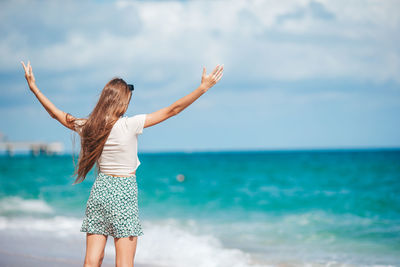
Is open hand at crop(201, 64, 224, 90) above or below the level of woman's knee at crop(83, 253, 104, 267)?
above

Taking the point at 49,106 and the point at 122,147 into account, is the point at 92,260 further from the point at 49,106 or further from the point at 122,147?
the point at 49,106

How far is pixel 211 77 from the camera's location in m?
3.17

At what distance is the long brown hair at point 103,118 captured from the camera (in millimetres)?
3129

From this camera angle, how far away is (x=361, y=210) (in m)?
14.8

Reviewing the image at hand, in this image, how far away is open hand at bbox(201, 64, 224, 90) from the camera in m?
3.15

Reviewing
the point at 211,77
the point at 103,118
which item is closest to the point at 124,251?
the point at 103,118

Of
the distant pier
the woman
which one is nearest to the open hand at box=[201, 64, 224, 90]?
the woman

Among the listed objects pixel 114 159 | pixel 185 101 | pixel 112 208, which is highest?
pixel 185 101

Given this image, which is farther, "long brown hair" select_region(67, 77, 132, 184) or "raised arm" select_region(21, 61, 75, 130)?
"raised arm" select_region(21, 61, 75, 130)

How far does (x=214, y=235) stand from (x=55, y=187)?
14.9 meters

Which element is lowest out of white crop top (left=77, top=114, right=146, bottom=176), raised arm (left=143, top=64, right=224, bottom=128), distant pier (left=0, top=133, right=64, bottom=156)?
white crop top (left=77, top=114, right=146, bottom=176)

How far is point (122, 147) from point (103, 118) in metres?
0.23

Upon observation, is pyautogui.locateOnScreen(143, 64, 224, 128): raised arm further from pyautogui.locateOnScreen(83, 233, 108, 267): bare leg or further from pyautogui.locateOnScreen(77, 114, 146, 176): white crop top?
pyautogui.locateOnScreen(83, 233, 108, 267): bare leg

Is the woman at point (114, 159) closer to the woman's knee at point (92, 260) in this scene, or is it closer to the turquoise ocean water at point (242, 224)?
the woman's knee at point (92, 260)
